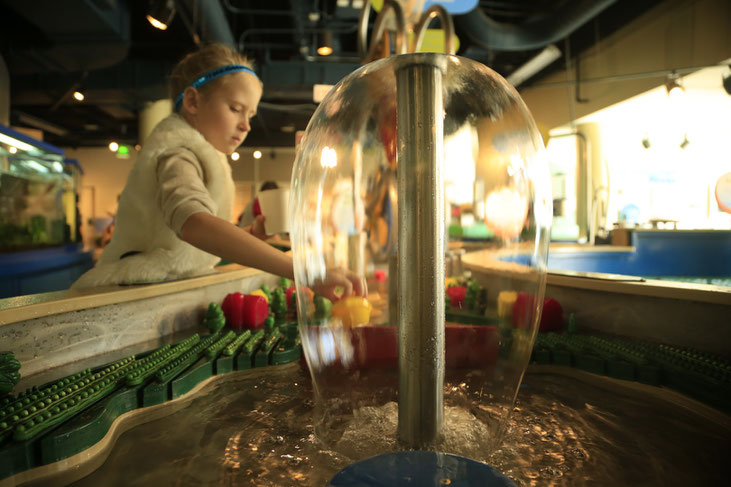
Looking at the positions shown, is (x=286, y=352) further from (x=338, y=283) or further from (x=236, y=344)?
(x=338, y=283)

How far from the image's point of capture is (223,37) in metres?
4.48

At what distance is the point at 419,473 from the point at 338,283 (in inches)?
11.5

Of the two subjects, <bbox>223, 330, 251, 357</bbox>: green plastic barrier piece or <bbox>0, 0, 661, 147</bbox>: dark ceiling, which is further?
<bbox>0, 0, 661, 147</bbox>: dark ceiling

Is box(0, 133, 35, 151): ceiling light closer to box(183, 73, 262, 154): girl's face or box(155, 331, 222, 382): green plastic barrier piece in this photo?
box(183, 73, 262, 154): girl's face

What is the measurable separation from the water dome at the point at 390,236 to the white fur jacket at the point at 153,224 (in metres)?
0.71

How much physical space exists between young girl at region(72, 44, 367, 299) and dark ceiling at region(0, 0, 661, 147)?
99.5 inches

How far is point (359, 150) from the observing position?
632 mm

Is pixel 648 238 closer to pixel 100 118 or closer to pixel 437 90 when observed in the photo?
pixel 437 90

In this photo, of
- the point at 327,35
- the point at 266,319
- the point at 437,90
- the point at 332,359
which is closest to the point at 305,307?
the point at 332,359

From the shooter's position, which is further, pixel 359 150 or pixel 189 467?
pixel 359 150

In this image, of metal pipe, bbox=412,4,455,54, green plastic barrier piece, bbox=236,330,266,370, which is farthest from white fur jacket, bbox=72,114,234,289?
metal pipe, bbox=412,4,455,54

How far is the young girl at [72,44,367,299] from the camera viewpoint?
1.11 meters

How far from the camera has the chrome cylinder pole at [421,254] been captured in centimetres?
43

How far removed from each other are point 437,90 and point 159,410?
0.61m
